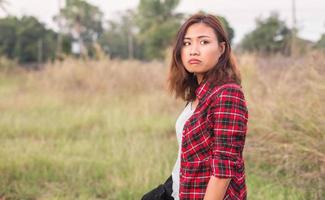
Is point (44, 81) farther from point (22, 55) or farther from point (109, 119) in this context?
point (22, 55)

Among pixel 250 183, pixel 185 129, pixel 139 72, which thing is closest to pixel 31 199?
pixel 250 183

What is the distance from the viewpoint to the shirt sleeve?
4.94ft

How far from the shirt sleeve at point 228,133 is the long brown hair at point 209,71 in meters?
→ 0.10

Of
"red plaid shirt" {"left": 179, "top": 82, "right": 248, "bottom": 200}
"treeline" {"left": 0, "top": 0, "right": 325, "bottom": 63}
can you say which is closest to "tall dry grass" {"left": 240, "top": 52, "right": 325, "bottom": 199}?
"red plaid shirt" {"left": 179, "top": 82, "right": 248, "bottom": 200}

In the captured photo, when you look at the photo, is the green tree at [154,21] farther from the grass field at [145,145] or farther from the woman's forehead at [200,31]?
the woman's forehead at [200,31]

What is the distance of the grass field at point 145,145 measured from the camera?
12.2 feet

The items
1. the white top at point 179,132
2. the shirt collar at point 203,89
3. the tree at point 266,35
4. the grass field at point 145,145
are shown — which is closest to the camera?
the shirt collar at point 203,89

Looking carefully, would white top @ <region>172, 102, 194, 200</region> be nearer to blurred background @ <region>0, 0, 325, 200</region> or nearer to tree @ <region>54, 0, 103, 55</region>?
blurred background @ <region>0, 0, 325, 200</region>

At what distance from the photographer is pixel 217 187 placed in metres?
1.53

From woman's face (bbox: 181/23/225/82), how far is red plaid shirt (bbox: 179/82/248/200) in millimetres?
→ 76

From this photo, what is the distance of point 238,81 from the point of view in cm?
166

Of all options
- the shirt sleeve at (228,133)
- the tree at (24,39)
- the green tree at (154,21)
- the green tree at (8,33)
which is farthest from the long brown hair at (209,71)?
the green tree at (8,33)

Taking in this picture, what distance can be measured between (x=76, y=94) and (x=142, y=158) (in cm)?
574

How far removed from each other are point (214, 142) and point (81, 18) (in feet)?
96.7
